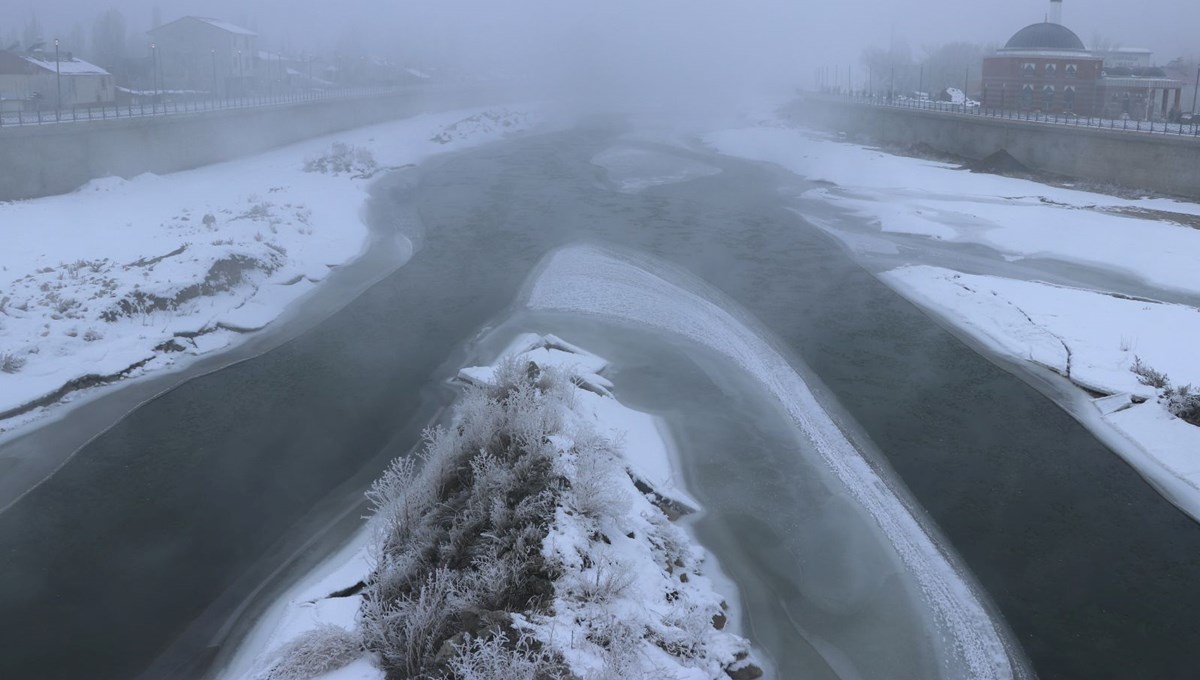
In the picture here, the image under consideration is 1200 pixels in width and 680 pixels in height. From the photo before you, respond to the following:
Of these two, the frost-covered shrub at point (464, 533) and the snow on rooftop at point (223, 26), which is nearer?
the frost-covered shrub at point (464, 533)

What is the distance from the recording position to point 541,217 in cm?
3022

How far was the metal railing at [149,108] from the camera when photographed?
32375mm

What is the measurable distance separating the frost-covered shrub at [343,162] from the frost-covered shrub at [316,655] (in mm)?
33162

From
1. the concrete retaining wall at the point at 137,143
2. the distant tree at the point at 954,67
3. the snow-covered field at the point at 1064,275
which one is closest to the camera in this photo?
the snow-covered field at the point at 1064,275

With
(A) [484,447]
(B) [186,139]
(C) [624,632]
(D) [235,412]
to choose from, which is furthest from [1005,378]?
(B) [186,139]

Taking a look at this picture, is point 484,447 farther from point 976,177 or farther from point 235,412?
point 976,177

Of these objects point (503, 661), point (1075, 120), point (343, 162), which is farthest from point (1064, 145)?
point (503, 661)

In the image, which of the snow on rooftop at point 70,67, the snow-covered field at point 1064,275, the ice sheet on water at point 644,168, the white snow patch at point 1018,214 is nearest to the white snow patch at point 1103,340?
the snow-covered field at point 1064,275

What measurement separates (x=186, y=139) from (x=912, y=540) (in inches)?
1418

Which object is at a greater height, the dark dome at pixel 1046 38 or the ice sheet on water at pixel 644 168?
the dark dome at pixel 1046 38

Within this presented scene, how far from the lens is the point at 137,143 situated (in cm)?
3500

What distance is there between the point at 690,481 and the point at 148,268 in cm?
1377

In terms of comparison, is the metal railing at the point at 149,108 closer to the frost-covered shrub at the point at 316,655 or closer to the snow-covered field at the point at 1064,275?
the snow-covered field at the point at 1064,275

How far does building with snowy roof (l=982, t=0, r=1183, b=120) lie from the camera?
5397 cm
